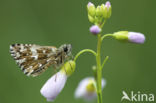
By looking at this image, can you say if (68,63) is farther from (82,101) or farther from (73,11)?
(73,11)

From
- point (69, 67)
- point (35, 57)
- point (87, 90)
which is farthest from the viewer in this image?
point (87, 90)

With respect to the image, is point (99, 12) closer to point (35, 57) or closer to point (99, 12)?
point (99, 12)

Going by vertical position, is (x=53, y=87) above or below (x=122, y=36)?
below

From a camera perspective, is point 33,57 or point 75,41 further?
point 75,41

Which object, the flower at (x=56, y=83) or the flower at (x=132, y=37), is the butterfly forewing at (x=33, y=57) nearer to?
the flower at (x=56, y=83)

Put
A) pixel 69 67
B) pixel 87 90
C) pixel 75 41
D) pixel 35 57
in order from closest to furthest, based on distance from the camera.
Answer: pixel 35 57 < pixel 69 67 < pixel 87 90 < pixel 75 41

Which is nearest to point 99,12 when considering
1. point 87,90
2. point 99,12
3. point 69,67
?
point 99,12

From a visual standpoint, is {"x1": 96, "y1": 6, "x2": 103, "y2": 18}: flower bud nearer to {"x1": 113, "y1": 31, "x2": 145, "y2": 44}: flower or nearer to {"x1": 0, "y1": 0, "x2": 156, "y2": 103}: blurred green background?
{"x1": 113, "y1": 31, "x2": 145, "y2": 44}: flower
